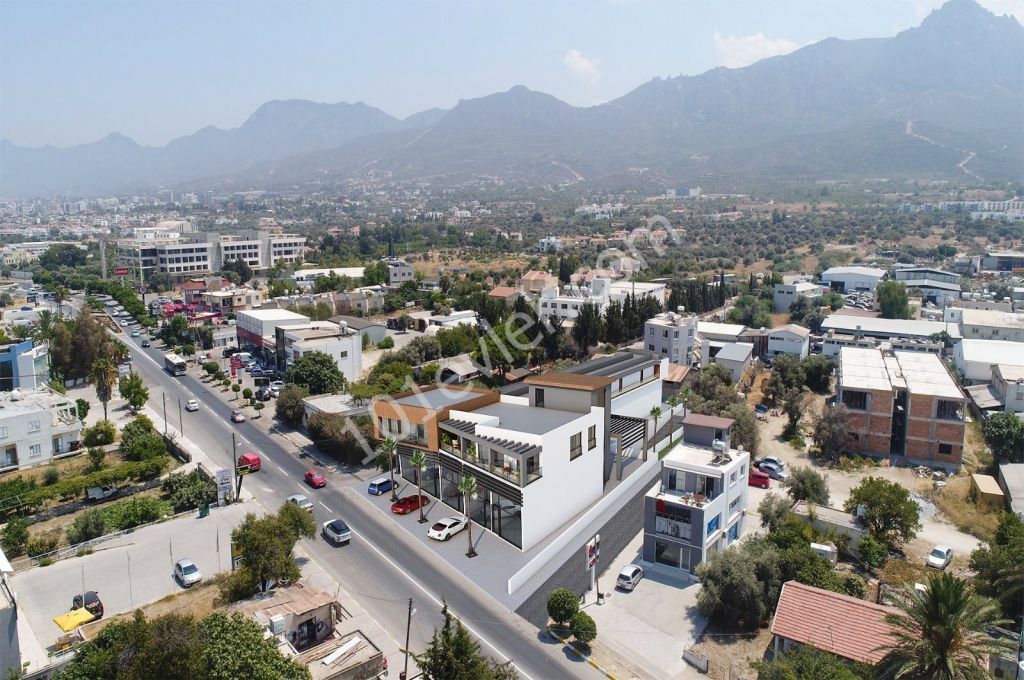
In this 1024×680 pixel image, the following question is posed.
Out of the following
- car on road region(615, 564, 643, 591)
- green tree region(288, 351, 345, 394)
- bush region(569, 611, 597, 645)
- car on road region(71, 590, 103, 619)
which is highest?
green tree region(288, 351, 345, 394)

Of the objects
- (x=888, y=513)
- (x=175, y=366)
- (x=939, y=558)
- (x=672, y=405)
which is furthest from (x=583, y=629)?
(x=175, y=366)

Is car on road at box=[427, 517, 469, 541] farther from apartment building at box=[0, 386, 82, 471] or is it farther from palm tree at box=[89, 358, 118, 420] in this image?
palm tree at box=[89, 358, 118, 420]

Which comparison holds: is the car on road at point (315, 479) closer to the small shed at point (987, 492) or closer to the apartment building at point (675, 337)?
the apartment building at point (675, 337)

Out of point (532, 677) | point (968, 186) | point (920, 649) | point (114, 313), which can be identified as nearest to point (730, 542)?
point (920, 649)

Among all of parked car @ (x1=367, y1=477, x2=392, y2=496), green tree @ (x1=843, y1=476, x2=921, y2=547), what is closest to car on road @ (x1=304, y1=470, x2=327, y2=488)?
parked car @ (x1=367, y1=477, x2=392, y2=496)

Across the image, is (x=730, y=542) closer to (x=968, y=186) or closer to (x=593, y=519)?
(x=593, y=519)

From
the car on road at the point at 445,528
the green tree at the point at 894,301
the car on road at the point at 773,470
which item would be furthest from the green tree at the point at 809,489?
the green tree at the point at 894,301
